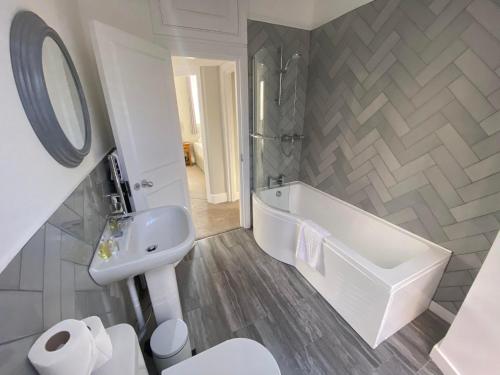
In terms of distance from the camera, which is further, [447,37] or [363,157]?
[363,157]

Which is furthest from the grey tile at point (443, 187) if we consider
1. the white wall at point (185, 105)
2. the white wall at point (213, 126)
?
the white wall at point (185, 105)

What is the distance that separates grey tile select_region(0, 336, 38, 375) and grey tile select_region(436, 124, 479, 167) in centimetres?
216

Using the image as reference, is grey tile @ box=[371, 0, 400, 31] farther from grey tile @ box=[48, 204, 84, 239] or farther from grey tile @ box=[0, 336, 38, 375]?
grey tile @ box=[0, 336, 38, 375]

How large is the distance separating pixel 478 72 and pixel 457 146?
429mm

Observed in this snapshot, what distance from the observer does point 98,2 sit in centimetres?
147

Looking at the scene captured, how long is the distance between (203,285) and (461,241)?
197 centimetres

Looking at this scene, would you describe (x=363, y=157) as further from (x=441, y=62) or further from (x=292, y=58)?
(x=292, y=58)

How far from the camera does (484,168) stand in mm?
1273

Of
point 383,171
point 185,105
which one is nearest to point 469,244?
point 383,171

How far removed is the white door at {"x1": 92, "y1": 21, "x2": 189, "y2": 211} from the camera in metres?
1.31

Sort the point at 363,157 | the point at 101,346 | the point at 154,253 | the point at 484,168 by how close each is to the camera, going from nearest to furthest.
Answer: the point at 101,346, the point at 154,253, the point at 484,168, the point at 363,157

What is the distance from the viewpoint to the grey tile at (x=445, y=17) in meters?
1.26

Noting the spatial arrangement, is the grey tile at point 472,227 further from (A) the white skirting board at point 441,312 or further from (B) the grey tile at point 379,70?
(B) the grey tile at point 379,70

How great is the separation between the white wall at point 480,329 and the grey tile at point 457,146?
2.07 feet
